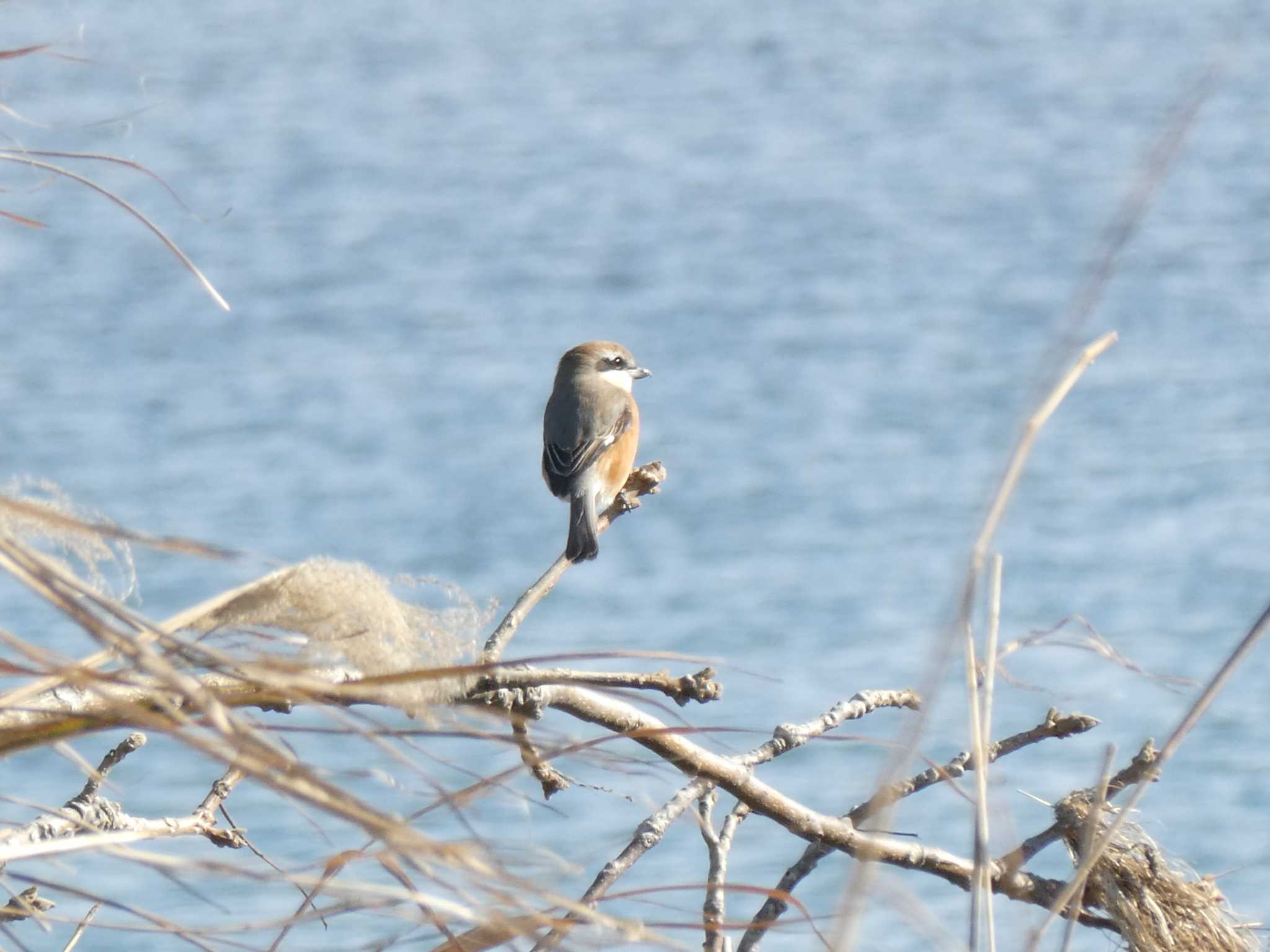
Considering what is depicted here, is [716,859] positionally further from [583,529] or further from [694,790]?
[583,529]

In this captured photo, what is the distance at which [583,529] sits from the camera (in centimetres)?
454

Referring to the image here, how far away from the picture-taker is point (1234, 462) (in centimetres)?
970

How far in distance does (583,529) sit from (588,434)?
2.72 feet

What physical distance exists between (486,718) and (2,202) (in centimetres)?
348

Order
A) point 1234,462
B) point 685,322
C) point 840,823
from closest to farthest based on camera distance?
point 840,823 < point 1234,462 < point 685,322

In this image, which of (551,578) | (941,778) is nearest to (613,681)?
(941,778)

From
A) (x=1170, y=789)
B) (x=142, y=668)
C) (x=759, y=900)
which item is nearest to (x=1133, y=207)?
(x=142, y=668)

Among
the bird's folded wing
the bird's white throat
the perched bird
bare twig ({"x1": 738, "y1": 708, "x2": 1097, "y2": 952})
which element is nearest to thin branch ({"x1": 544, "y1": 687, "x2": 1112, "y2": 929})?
bare twig ({"x1": 738, "y1": 708, "x2": 1097, "y2": 952})

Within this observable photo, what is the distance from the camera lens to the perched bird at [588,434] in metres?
5.18

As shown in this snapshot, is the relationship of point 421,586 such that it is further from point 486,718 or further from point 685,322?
point 685,322

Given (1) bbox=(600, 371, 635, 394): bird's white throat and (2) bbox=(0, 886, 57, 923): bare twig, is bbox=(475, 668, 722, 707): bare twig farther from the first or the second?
(1) bbox=(600, 371, 635, 394): bird's white throat

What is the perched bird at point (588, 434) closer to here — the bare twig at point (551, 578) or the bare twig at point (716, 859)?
the bare twig at point (551, 578)

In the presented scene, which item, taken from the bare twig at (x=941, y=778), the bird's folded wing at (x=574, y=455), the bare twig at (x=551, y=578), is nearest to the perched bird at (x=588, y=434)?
the bird's folded wing at (x=574, y=455)

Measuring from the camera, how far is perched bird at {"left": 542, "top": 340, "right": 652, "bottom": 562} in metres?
5.18
